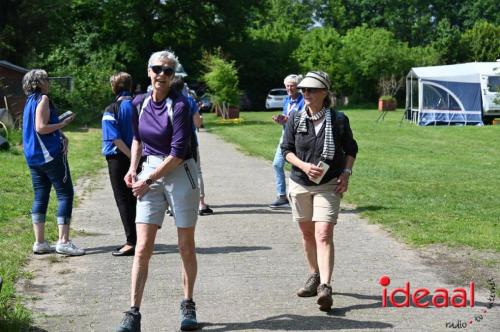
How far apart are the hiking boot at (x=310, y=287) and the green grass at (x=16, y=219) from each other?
208 centimetres

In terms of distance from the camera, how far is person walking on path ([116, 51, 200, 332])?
5.28 metres

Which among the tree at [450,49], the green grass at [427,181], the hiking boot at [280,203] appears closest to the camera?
the green grass at [427,181]

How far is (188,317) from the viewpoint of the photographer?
5.41 metres

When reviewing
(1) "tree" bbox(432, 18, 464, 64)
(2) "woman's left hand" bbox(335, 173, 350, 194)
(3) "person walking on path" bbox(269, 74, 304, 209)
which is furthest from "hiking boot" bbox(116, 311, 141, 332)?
(1) "tree" bbox(432, 18, 464, 64)

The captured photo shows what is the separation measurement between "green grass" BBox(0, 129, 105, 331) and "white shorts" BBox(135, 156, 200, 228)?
1165 mm

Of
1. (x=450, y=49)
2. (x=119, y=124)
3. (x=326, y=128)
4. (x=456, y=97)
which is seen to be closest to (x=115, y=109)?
(x=119, y=124)

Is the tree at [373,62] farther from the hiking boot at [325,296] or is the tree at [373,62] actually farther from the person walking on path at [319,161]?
the hiking boot at [325,296]

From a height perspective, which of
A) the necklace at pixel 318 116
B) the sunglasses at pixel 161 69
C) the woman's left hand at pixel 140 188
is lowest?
the woman's left hand at pixel 140 188

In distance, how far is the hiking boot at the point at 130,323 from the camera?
→ 515 centimetres

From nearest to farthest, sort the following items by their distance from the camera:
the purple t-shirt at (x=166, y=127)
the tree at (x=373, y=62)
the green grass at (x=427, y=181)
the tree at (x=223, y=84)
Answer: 1. the purple t-shirt at (x=166, y=127)
2. the green grass at (x=427, y=181)
3. the tree at (x=223, y=84)
4. the tree at (x=373, y=62)

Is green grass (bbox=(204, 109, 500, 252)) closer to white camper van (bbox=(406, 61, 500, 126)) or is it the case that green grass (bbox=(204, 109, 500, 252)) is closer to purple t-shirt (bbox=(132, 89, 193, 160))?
purple t-shirt (bbox=(132, 89, 193, 160))

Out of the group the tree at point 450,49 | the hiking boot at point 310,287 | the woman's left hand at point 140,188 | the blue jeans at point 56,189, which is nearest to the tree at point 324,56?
the tree at point 450,49

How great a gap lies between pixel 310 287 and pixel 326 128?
1.28 meters

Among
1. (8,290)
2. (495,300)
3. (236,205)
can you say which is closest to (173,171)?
(8,290)
